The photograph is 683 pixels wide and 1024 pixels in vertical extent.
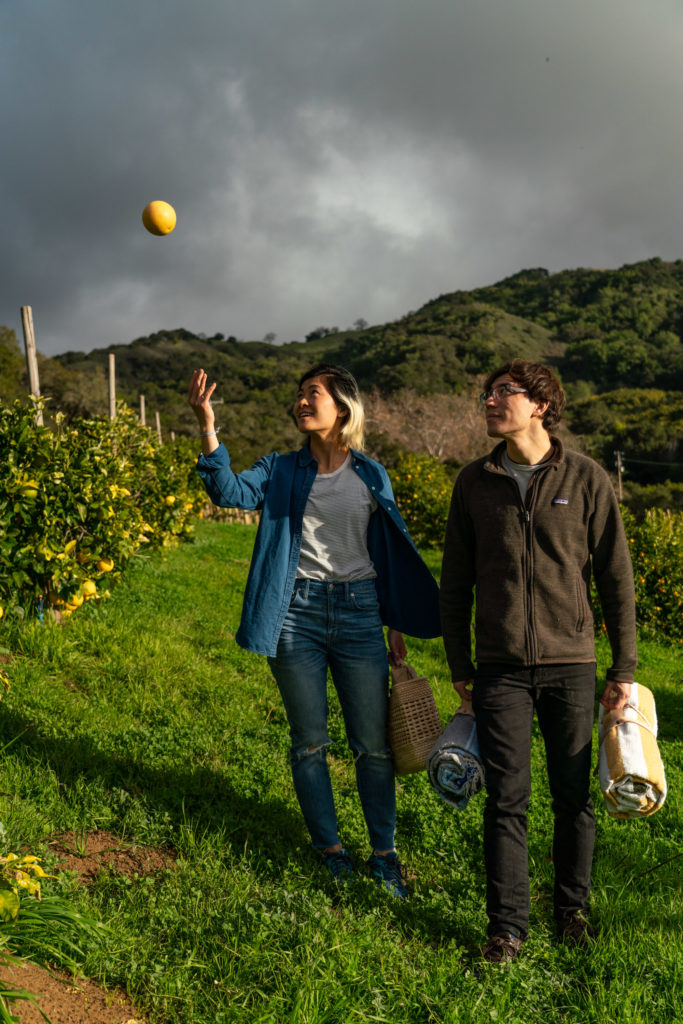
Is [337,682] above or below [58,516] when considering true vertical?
below

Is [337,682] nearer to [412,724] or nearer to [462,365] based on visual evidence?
[412,724]

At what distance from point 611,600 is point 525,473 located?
547 millimetres

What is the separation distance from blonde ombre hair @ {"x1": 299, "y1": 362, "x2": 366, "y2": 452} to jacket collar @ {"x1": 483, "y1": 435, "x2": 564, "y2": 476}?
0.54 m

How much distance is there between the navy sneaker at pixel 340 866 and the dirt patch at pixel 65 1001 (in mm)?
943

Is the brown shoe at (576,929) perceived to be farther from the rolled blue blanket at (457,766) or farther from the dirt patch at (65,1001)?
the dirt patch at (65,1001)

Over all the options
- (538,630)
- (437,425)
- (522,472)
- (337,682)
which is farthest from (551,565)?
(437,425)

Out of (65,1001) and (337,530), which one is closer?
(65,1001)

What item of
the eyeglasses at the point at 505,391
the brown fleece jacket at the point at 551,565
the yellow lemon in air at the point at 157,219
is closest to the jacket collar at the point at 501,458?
the brown fleece jacket at the point at 551,565

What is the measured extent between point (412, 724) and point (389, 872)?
61 cm

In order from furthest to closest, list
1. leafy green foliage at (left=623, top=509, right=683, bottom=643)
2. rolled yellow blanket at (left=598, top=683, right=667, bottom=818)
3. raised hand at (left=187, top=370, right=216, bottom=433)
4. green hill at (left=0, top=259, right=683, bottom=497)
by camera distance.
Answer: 1. green hill at (left=0, top=259, right=683, bottom=497)
2. leafy green foliage at (left=623, top=509, right=683, bottom=643)
3. raised hand at (left=187, top=370, right=216, bottom=433)
4. rolled yellow blanket at (left=598, top=683, right=667, bottom=818)

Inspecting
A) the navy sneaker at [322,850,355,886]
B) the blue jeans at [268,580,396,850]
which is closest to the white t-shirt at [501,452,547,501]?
the blue jeans at [268,580,396,850]

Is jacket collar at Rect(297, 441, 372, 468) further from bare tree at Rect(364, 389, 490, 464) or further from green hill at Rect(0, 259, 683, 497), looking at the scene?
bare tree at Rect(364, 389, 490, 464)

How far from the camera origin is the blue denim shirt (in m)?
2.72

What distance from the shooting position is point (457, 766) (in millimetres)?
2535
